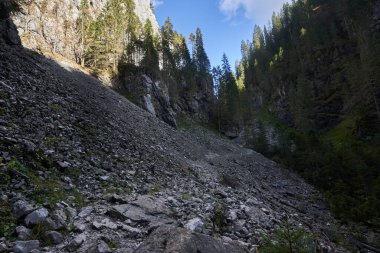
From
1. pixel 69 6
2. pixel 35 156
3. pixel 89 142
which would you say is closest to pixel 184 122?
pixel 69 6

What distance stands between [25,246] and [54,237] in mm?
911

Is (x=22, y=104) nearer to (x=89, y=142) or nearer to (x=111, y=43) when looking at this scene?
(x=89, y=142)

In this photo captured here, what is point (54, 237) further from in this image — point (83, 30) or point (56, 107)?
point (83, 30)

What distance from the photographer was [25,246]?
7.49 meters

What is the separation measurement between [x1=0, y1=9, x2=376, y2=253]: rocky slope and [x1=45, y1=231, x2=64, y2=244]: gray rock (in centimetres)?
3

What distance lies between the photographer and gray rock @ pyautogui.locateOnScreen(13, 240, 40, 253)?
7.31m

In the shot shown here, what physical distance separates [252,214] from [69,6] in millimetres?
62896

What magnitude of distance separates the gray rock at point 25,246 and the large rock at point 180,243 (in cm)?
296

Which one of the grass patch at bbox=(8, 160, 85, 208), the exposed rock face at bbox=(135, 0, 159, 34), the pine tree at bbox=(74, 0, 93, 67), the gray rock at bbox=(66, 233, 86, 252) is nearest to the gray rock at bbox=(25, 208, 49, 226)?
the grass patch at bbox=(8, 160, 85, 208)

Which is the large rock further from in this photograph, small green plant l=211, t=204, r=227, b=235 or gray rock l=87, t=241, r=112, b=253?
small green plant l=211, t=204, r=227, b=235

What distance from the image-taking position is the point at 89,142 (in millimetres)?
17344

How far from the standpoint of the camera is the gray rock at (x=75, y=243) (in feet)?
26.3

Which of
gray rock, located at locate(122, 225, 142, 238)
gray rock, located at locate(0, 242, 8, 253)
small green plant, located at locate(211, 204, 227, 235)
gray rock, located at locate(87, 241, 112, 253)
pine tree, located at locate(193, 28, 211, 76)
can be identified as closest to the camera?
gray rock, located at locate(0, 242, 8, 253)

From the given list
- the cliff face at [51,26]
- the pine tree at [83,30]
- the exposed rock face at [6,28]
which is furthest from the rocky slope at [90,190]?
the pine tree at [83,30]
